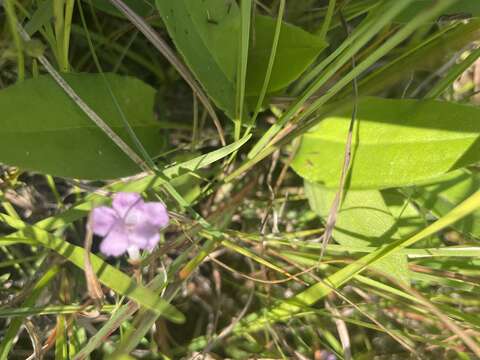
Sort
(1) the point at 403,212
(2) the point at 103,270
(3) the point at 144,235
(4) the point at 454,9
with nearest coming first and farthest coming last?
1. (3) the point at 144,235
2. (2) the point at 103,270
3. (4) the point at 454,9
4. (1) the point at 403,212

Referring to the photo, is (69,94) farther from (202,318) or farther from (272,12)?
(202,318)

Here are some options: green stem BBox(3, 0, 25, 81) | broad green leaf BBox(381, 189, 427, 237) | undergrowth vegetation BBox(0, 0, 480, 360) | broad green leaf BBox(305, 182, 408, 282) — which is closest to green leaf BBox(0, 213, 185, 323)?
undergrowth vegetation BBox(0, 0, 480, 360)

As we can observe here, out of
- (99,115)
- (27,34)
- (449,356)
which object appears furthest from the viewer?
(449,356)

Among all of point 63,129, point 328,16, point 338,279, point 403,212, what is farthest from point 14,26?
point 403,212

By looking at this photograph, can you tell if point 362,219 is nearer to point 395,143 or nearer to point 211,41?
point 395,143

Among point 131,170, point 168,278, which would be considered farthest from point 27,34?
point 168,278

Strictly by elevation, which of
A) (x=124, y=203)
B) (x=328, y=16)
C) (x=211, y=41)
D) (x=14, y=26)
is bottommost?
(x=124, y=203)
